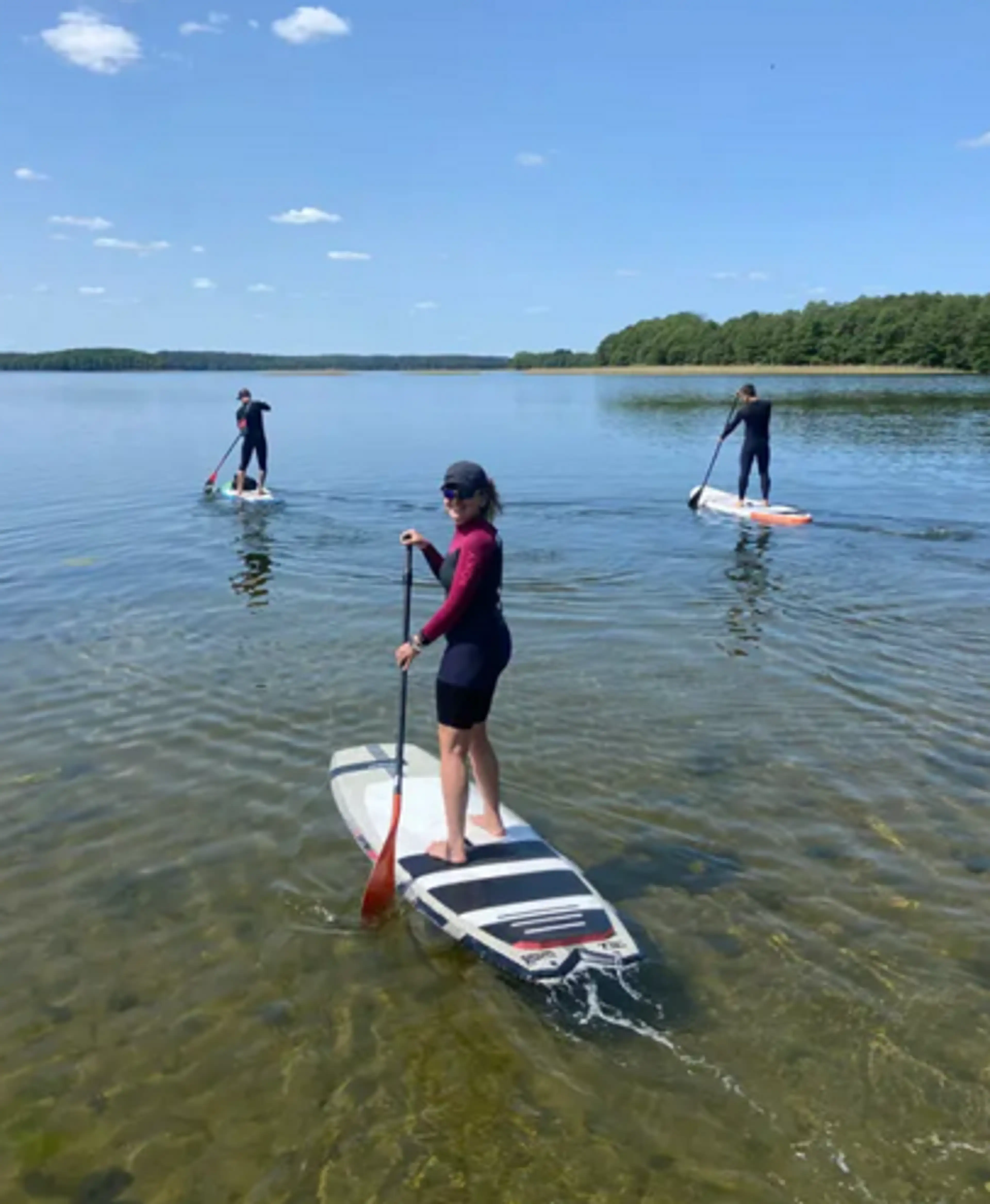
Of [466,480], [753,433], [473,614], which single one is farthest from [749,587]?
[466,480]

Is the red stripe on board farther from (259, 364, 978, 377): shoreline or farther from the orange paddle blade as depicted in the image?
(259, 364, 978, 377): shoreline

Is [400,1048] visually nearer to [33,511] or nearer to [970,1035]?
[970,1035]

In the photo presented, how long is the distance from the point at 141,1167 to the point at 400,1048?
1.31 metres

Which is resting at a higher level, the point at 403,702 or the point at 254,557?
the point at 403,702

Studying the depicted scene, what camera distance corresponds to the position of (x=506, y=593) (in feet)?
48.0

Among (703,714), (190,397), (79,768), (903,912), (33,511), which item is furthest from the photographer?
(190,397)

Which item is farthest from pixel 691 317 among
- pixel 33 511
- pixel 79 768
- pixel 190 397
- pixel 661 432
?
pixel 79 768

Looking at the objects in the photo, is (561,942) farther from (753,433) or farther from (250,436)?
(250,436)

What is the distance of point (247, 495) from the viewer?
77.0 feet

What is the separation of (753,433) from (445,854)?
55.4 ft

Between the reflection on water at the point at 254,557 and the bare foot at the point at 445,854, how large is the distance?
26.3 feet

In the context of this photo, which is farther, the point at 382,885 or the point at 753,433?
the point at 753,433

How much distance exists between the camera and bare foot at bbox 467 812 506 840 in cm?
649

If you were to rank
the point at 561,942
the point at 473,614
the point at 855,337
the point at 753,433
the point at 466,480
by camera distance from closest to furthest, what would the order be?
the point at 561,942, the point at 466,480, the point at 473,614, the point at 753,433, the point at 855,337
